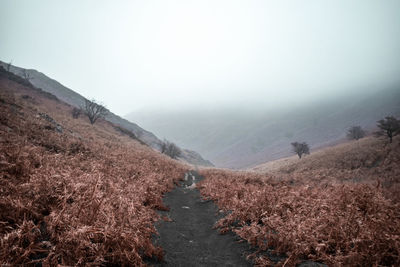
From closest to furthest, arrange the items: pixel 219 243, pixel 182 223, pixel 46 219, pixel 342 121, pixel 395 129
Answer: pixel 46 219, pixel 219 243, pixel 182 223, pixel 395 129, pixel 342 121

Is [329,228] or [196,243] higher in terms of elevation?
[329,228]

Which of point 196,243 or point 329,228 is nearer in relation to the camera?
point 329,228

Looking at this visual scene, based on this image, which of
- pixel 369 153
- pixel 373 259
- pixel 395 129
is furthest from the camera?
pixel 395 129

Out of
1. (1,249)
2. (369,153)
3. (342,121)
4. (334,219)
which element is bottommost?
(1,249)

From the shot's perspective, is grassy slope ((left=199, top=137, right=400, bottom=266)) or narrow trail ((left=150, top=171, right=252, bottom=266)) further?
narrow trail ((left=150, top=171, right=252, bottom=266))

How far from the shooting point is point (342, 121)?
520ft

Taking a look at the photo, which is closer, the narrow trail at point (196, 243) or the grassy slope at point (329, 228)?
the grassy slope at point (329, 228)

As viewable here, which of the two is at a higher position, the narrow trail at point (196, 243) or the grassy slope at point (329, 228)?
the grassy slope at point (329, 228)

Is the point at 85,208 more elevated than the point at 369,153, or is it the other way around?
the point at 369,153

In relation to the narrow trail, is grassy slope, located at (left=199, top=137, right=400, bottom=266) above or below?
above

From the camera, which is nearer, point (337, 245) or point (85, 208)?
point (337, 245)

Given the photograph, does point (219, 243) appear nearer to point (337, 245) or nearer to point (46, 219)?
point (337, 245)

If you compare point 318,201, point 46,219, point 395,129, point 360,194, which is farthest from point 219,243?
point 395,129

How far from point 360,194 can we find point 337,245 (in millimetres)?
3032
